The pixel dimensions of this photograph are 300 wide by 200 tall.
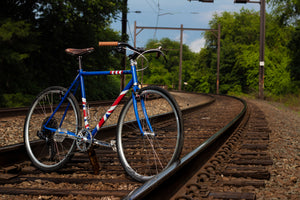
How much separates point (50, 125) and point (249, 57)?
3187cm

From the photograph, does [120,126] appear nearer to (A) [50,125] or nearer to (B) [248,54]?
(A) [50,125]

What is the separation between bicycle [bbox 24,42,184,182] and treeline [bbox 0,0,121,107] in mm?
8712

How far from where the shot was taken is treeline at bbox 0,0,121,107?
39.0 feet

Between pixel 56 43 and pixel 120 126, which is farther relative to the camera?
pixel 56 43

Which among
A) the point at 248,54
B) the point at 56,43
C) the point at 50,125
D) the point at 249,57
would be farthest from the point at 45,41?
the point at 248,54

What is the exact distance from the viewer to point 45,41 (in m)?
14.1

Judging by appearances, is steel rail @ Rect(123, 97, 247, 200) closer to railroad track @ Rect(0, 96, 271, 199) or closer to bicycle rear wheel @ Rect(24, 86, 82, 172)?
railroad track @ Rect(0, 96, 271, 199)

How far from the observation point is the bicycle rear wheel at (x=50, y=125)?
3.38 meters

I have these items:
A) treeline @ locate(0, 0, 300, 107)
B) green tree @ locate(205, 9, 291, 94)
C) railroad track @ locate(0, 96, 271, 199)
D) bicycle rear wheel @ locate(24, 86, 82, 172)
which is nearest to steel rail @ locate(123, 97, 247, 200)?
railroad track @ locate(0, 96, 271, 199)

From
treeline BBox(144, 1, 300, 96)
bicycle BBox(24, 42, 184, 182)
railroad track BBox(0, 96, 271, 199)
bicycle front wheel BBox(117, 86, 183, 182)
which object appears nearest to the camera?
railroad track BBox(0, 96, 271, 199)

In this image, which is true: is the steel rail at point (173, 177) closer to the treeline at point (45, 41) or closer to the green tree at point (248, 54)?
the treeline at point (45, 41)

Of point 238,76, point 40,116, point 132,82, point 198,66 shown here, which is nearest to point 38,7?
point 40,116

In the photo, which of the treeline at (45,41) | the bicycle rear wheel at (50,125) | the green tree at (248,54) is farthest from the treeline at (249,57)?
the bicycle rear wheel at (50,125)

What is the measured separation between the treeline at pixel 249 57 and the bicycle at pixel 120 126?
23.7 feet
